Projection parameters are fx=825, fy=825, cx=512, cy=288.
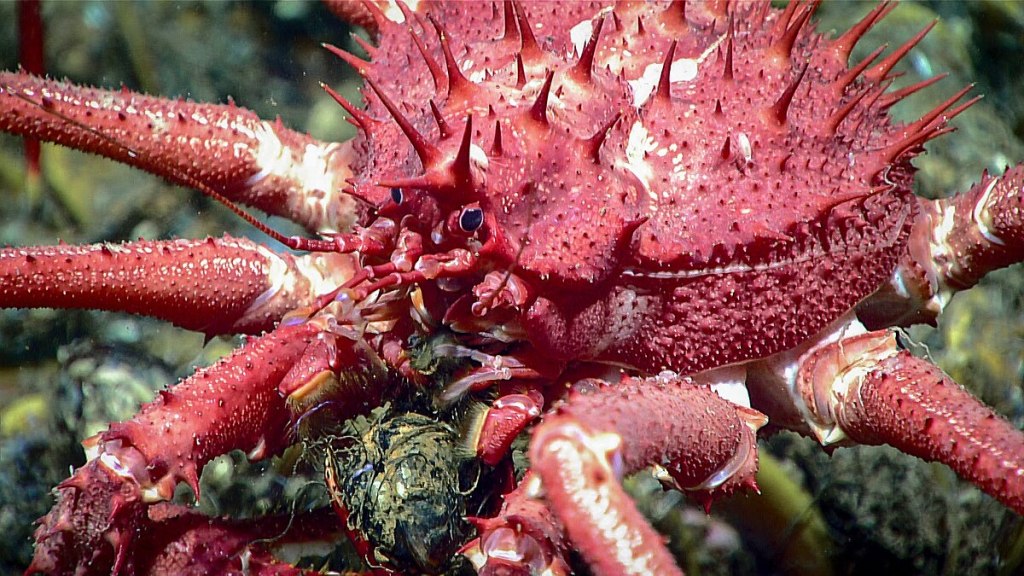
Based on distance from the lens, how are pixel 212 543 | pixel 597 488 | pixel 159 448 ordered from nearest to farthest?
pixel 597 488
pixel 159 448
pixel 212 543

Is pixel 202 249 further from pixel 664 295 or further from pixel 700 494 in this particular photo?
pixel 700 494

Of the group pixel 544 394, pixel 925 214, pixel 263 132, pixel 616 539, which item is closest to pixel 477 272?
pixel 544 394

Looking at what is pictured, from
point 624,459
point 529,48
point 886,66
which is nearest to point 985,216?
point 886,66

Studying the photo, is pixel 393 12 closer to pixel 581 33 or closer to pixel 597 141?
pixel 581 33

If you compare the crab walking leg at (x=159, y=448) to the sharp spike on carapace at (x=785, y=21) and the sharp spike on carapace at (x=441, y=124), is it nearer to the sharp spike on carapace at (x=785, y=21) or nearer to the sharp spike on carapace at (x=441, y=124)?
the sharp spike on carapace at (x=441, y=124)

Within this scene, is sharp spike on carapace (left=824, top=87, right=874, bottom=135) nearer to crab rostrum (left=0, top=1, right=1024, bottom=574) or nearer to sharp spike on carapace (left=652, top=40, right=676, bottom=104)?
crab rostrum (left=0, top=1, right=1024, bottom=574)

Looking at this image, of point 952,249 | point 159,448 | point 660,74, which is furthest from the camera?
point 952,249

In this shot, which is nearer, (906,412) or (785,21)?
(906,412)
